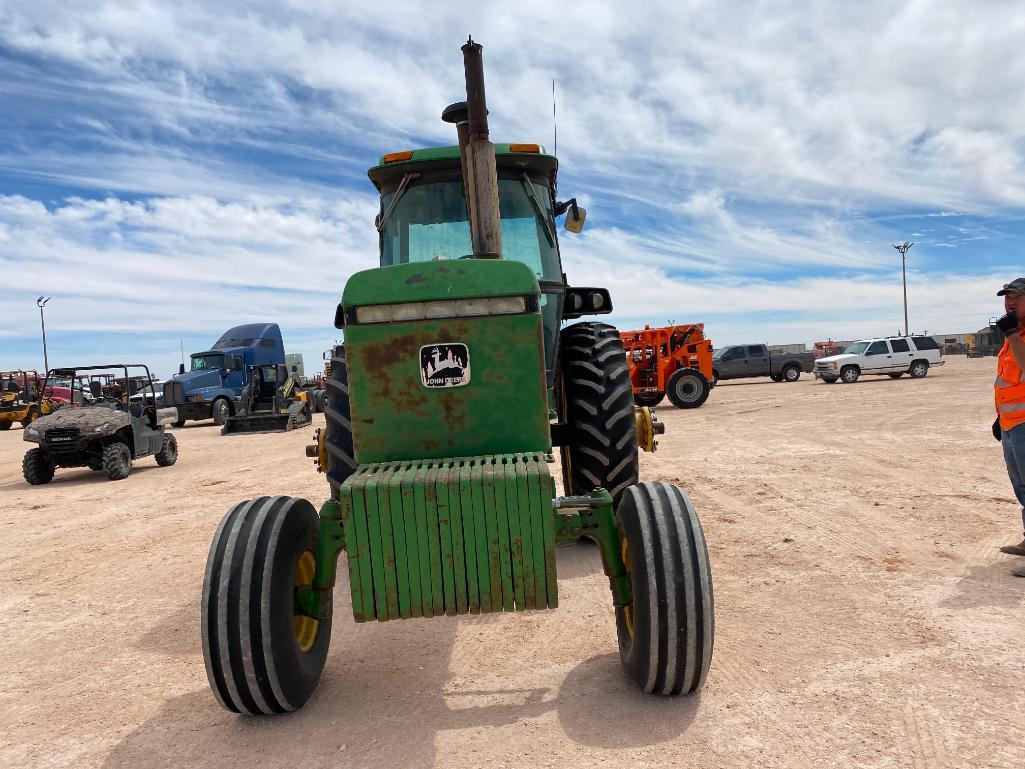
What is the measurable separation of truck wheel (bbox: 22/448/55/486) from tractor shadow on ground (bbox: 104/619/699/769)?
9.69 metres

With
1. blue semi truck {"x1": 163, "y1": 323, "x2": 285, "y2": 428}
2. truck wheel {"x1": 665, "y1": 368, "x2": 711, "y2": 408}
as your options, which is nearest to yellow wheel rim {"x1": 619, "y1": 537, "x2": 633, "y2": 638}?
truck wheel {"x1": 665, "y1": 368, "x2": 711, "y2": 408}

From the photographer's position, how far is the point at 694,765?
2.59 meters

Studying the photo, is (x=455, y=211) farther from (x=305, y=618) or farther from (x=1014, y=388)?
(x=1014, y=388)

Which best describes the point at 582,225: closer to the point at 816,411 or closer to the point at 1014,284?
the point at 1014,284

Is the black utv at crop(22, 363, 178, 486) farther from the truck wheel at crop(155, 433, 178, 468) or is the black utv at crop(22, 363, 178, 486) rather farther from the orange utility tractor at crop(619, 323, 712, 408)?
the orange utility tractor at crop(619, 323, 712, 408)

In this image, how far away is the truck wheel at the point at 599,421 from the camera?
15.9ft

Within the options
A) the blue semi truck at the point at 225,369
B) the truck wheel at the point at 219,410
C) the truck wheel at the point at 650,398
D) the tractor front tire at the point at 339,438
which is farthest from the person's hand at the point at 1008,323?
the truck wheel at the point at 219,410

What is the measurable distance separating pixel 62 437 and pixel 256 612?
10171 mm

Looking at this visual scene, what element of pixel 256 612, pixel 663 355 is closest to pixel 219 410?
pixel 663 355

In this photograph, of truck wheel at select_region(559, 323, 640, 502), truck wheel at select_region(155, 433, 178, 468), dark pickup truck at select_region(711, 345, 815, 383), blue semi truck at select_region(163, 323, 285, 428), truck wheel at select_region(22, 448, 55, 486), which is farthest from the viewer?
dark pickup truck at select_region(711, 345, 815, 383)

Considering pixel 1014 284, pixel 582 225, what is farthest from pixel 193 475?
pixel 1014 284

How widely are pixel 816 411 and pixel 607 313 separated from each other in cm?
1182

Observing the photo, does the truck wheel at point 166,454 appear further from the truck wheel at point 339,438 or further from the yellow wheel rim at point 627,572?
the yellow wheel rim at point 627,572

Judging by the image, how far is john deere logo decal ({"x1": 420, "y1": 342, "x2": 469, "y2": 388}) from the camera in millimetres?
3373
